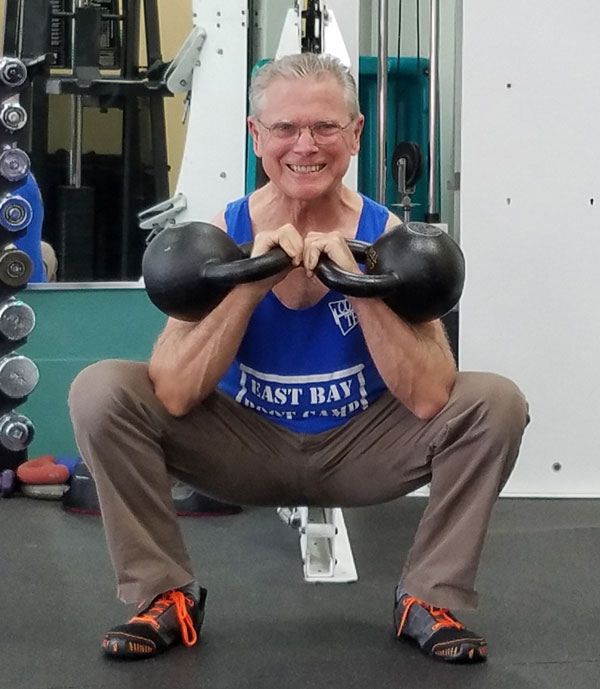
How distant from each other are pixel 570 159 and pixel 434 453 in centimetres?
153

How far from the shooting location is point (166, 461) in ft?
5.85

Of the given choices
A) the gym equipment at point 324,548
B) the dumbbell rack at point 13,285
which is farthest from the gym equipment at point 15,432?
the gym equipment at point 324,548

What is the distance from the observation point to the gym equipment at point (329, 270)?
1.63m

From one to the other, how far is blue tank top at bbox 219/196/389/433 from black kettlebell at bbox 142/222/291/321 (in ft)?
0.50

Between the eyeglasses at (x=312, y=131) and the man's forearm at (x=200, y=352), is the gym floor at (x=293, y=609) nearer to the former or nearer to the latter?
the man's forearm at (x=200, y=352)

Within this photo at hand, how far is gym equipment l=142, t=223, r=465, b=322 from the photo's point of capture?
1.63m

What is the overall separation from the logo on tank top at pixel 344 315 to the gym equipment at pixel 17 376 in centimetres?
152

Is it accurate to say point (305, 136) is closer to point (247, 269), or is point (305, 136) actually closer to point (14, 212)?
point (247, 269)

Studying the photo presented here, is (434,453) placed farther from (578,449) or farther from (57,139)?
(57,139)

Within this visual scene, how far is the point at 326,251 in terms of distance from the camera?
1660 millimetres

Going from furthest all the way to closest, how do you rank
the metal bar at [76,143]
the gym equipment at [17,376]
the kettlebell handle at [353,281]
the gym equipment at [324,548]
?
1. the metal bar at [76,143]
2. the gym equipment at [17,376]
3. the gym equipment at [324,548]
4. the kettlebell handle at [353,281]

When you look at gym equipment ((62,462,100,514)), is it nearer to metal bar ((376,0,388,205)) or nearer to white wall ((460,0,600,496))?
white wall ((460,0,600,496))

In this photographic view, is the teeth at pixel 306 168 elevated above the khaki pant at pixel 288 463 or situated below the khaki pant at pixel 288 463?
above

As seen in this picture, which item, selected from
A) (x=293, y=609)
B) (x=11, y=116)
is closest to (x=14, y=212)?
(x=11, y=116)
